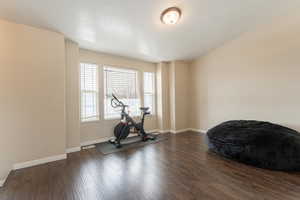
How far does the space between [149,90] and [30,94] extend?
3415mm

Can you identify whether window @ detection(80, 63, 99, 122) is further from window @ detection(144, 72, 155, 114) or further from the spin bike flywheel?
window @ detection(144, 72, 155, 114)

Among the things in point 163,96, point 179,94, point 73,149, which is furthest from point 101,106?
point 179,94

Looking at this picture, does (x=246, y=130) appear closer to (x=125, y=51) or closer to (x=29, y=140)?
(x=125, y=51)

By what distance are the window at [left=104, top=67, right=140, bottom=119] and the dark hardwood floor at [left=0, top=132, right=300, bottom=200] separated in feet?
5.37

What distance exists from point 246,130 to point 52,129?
4050 mm

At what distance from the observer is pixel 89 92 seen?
3764 millimetres

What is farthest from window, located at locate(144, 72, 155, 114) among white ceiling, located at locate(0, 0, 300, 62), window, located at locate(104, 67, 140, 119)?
white ceiling, located at locate(0, 0, 300, 62)

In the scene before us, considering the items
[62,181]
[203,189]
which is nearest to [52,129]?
[62,181]

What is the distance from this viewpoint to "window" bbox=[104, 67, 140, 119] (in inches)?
161

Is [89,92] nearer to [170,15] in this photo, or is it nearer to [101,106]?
[101,106]

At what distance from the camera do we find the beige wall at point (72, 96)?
10.3ft

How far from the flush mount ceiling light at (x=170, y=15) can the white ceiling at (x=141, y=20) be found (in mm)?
89

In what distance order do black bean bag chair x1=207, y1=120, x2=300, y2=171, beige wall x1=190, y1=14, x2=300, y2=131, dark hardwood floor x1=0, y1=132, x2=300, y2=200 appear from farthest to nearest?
beige wall x1=190, y1=14, x2=300, y2=131
black bean bag chair x1=207, y1=120, x2=300, y2=171
dark hardwood floor x1=0, y1=132, x2=300, y2=200

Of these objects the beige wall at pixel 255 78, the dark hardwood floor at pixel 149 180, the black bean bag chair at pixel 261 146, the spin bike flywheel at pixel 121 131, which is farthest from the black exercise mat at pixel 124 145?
the beige wall at pixel 255 78
